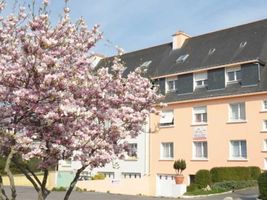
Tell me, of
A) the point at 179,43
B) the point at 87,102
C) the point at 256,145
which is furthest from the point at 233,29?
the point at 87,102

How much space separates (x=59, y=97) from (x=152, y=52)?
3695 cm

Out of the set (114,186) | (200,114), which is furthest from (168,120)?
(114,186)

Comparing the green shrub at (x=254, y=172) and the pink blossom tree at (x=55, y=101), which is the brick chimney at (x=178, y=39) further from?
the pink blossom tree at (x=55, y=101)

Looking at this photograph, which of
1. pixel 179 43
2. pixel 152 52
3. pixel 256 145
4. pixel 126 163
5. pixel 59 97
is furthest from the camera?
pixel 152 52

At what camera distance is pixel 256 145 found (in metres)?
28.2

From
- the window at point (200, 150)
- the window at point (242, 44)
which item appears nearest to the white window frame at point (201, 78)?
the window at point (242, 44)

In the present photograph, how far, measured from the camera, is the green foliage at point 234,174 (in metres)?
26.4

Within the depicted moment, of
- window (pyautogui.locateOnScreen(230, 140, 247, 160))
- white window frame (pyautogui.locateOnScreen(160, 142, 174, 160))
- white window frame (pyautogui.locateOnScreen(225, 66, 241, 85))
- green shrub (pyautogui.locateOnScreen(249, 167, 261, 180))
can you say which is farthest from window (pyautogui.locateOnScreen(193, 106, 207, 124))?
green shrub (pyautogui.locateOnScreen(249, 167, 261, 180))

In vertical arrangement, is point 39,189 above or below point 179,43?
below

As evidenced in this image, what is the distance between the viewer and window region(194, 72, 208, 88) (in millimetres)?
33031

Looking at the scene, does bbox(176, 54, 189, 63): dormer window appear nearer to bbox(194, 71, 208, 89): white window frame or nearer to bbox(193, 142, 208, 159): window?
bbox(194, 71, 208, 89): white window frame

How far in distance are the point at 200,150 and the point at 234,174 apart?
209 inches

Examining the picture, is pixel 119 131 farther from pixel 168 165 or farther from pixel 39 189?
pixel 168 165

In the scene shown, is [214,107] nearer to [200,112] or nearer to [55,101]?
[200,112]
